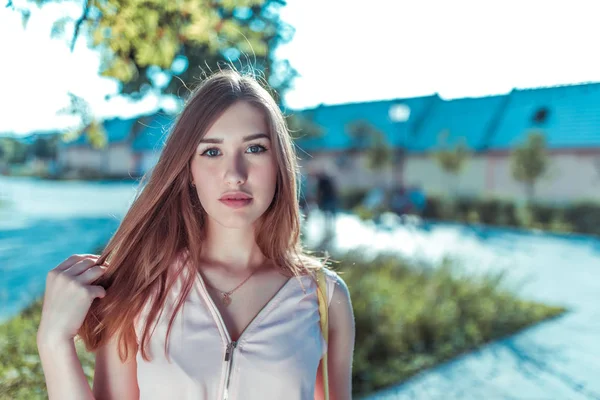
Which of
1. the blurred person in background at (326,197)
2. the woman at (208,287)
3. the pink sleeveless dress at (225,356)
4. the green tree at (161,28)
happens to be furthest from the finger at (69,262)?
the blurred person in background at (326,197)

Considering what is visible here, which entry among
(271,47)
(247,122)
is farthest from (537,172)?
(247,122)

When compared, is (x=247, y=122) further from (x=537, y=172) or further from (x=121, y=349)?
(x=537, y=172)

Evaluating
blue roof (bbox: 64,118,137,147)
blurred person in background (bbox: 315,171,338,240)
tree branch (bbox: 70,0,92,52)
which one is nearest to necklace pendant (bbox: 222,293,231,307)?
tree branch (bbox: 70,0,92,52)

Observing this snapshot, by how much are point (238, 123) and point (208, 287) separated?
43 cm

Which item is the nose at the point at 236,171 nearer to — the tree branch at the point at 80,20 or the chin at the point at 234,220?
the chin at the point at 234,220

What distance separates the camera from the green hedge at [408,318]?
3885mm

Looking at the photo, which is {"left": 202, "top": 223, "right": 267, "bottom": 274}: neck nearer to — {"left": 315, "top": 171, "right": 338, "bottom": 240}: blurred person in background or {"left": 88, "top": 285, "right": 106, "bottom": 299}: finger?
{"left": 88, "top": 285, "right": 106, "bottom": 299}: finger

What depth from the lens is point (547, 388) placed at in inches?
160

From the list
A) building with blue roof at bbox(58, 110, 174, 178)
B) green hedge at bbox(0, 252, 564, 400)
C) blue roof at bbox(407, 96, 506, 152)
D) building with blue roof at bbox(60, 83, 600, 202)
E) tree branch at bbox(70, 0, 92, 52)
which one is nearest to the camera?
tree branch at bbox(70, 0, 92, 52)

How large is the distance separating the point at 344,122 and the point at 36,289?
2039 cm

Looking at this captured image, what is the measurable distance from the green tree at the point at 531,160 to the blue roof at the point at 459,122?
2.87 meters

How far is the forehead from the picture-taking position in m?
1.35

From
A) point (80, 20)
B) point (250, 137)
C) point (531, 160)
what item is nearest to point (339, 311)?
point (250, 137)

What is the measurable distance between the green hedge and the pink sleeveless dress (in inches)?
66.8
